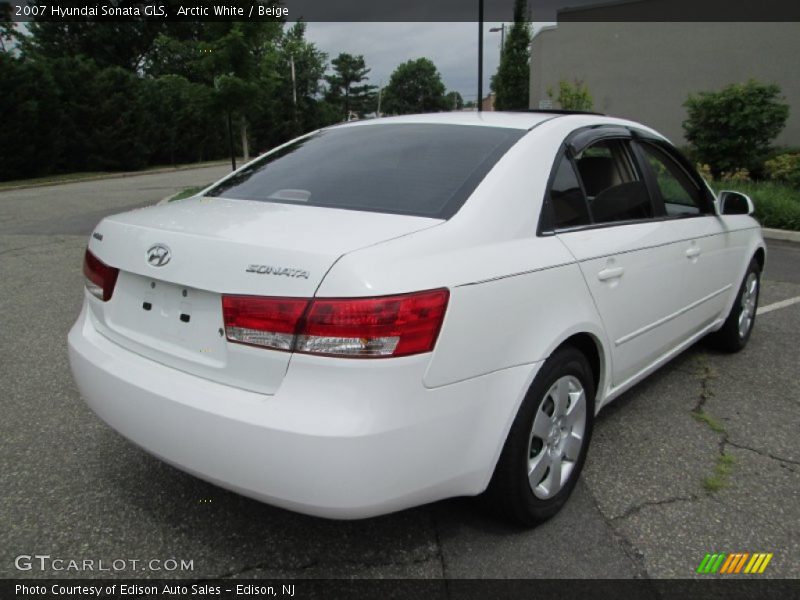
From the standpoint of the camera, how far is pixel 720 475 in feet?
9.42

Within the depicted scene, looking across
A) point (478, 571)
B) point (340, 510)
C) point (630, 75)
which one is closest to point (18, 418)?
point (340, 510)

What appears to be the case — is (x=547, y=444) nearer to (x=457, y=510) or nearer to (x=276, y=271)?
(x=457, y=510)

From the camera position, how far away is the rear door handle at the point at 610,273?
2.60 metres

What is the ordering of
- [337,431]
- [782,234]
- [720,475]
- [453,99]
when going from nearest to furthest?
[337,431] < [720,475] < [782,234] < [453,99]

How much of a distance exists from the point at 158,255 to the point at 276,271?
53 cm

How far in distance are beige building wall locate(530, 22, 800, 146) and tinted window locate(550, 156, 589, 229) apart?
58.8 ft

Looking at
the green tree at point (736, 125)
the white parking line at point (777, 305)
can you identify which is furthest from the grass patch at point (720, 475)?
the green tree at point (736, 125)

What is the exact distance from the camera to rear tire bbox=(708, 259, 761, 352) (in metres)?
4.33

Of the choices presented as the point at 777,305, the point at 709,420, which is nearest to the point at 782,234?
the point at 777,305

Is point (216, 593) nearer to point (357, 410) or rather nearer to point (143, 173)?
point (357, 410)

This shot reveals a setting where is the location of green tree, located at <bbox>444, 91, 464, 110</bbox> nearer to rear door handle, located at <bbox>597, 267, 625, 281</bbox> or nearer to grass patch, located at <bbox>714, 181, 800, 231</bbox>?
grass patch, located at <bbox>714, 181, 800, 231</bbox>

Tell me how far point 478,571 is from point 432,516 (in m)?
0.36

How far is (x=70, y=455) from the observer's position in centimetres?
299

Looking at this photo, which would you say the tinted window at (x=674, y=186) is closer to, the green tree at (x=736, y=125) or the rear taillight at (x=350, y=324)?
the rear taillight at (x=350, y=324)
